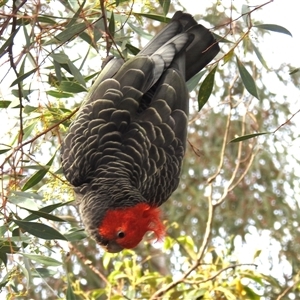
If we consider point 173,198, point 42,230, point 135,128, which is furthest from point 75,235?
point 173,198

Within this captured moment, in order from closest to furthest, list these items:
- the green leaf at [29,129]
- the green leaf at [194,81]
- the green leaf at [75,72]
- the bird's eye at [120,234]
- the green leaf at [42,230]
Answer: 1. the green leaf at [42,230]
2. the green leaf at [75,72]
3. the bird's eye at [120,234]
4. the green leaf at [29,129]
5. the green leaf at [194,81]

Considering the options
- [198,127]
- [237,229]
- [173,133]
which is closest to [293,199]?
[237,229]

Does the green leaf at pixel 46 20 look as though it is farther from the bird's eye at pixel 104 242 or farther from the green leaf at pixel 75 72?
the bird's eye at pixel 104 242

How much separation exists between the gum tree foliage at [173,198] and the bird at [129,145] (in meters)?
0.06

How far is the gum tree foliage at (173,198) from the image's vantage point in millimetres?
→ 1812

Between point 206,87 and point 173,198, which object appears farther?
point 173,198

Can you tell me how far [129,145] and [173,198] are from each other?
275cm

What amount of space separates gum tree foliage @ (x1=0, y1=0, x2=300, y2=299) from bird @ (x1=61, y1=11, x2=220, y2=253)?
0.18ft

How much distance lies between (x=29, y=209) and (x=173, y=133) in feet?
2.21

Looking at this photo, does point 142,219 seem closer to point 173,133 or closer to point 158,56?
point 173,133

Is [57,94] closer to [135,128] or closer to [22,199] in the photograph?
[135,128]

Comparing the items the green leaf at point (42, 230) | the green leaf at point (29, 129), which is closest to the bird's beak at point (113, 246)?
the green leaf at point (42, 230)

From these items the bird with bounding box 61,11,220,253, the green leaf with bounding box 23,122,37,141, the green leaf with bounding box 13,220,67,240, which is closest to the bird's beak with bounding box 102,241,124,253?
the bird with bounding box 61,11,220,253

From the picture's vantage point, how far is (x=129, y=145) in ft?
7.15
